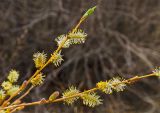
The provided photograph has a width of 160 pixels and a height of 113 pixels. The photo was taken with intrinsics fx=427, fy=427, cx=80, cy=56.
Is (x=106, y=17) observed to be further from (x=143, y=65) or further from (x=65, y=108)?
(x=65, y=108)

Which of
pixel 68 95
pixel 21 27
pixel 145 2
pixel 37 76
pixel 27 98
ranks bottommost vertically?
pixel 68 95

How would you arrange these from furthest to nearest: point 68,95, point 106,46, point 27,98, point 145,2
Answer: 1. point 145,2
2. point 106,46
3. point 27,98
4. point 68,95

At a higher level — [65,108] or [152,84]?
[152,84]

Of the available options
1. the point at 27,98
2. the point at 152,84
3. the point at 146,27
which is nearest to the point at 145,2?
the point at 146,27

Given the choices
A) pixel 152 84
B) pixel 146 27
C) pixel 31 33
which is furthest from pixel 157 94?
pixel 31 33

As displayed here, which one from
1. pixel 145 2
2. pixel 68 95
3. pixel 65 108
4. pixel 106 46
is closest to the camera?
pixel 68 95

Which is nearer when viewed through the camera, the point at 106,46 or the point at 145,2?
the point at 106,46

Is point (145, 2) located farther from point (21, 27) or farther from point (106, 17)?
point (21, 27)
